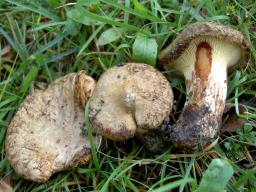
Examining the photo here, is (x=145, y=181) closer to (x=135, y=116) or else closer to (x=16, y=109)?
(x=135, y=116)

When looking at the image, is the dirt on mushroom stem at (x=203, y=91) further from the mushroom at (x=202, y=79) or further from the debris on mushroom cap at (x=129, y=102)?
the debris on mushroom cap at (x=129, y=102)

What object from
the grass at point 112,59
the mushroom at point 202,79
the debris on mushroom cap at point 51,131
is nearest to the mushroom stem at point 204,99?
the mushroom at point 202,79

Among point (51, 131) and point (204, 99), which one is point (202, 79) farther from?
point (51, 131)

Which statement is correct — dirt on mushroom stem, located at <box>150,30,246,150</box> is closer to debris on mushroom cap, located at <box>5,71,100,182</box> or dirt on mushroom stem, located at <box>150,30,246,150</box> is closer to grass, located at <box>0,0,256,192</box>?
grass, located at <box>0,0,256,192</box>

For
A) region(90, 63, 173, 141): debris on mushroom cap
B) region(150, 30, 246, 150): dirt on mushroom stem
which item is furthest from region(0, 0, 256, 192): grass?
region(90, 63, 173, 141): debris on mushroom cap

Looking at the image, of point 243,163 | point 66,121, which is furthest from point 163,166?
point 66,121
